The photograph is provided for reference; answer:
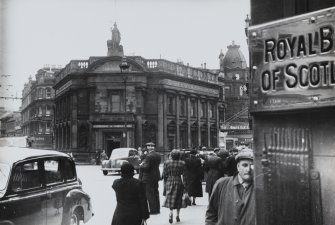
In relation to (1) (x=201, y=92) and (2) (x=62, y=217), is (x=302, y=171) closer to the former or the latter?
(2) (x=62, y=217)

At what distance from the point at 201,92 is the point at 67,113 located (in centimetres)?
1448

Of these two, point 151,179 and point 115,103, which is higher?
point 115,103

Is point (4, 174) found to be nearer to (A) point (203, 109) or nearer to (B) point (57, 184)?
(B) point (57, 184)

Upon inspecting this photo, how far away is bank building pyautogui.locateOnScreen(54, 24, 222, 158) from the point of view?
3906 centimetres

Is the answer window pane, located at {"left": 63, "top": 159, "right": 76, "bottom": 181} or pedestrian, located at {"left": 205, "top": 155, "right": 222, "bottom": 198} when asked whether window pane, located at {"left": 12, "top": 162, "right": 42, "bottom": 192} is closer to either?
window pane, located at {"left": 63, "top": 159, "right": 76, "bottom": 181}

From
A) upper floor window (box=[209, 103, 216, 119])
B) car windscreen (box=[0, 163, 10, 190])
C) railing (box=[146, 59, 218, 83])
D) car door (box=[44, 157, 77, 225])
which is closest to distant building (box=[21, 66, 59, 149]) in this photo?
railing (box=[146, 59, 218, 83])

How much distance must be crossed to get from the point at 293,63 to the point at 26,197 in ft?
15.0

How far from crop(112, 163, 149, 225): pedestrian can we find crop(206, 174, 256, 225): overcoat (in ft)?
6.94

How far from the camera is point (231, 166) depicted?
785 centimetres

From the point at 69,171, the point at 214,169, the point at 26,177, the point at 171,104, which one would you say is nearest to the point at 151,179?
the point at 214,169

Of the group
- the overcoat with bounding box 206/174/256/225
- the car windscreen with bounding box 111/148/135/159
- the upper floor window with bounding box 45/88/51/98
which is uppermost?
the upper floor window with bounding box 45/88/51/98

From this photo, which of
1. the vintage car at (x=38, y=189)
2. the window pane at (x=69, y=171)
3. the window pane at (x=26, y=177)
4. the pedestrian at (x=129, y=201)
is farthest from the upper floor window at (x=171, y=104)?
the pedestrian at (x=129, y=201)

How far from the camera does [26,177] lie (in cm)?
634

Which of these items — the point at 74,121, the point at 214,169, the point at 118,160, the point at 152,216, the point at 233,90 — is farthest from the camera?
the point at 233,90
